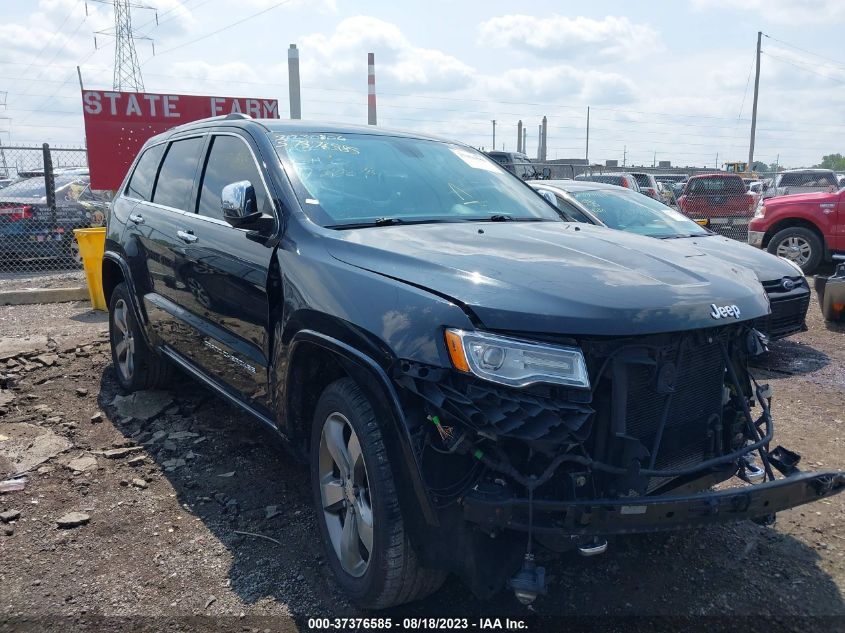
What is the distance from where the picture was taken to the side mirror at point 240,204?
316cm

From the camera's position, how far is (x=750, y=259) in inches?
263

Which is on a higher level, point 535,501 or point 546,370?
point 546,370

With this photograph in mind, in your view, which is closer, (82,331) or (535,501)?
(535,501)

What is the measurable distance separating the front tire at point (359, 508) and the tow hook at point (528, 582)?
0.42 metres

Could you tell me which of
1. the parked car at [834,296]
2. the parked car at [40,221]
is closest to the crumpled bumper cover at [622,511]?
the parked car at [834,296]

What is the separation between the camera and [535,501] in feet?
7.20

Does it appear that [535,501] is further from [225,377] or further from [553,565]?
[225,377]

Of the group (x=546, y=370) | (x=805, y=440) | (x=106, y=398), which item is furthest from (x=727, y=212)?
(x=546, y=370)

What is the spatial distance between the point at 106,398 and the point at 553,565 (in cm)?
373

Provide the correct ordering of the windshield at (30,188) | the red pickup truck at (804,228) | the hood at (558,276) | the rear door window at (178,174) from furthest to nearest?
1. the windshield at (30,188)
2. the red pickup truck at (804,228)
3. the rear door window at (178,174)
4. the hood at (558,276)

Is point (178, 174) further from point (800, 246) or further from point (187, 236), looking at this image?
point (800, 246)

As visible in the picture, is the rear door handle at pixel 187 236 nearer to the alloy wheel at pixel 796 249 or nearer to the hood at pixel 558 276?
the hood at pixel 558 276

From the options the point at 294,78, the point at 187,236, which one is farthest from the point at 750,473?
the point at 294,78

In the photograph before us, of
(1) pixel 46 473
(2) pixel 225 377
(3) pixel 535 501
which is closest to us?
(3) pixel 535 501
